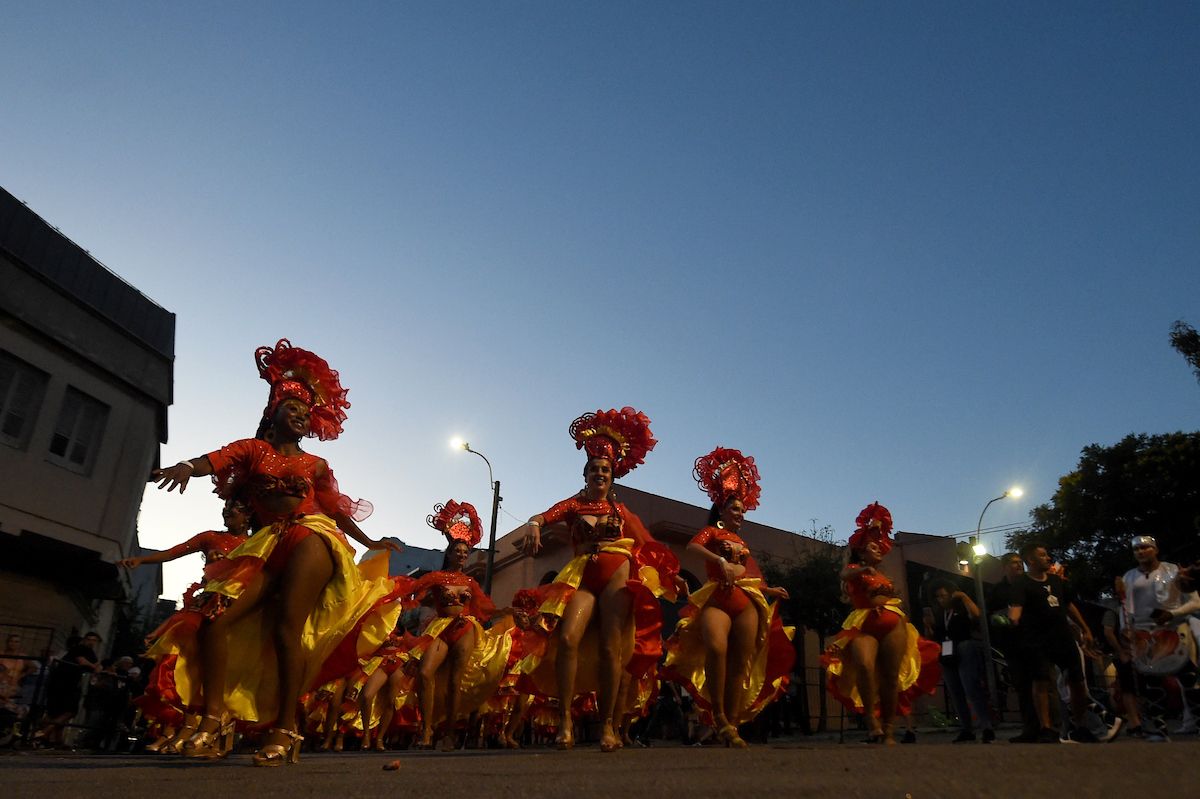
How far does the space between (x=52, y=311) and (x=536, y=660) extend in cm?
1777

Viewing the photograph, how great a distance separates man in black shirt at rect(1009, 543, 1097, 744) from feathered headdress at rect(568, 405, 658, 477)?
12.6 feet

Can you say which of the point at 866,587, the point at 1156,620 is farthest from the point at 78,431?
the point at 1156,620

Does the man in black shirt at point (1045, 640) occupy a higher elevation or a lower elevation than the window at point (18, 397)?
lower

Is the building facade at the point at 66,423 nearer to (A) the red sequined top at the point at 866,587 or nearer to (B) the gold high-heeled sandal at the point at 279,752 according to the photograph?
(B) the gold high-heeled sandal at the point at 279,752

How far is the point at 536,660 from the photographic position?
6484 mm

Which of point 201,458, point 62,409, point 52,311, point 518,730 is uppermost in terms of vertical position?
point 52,311

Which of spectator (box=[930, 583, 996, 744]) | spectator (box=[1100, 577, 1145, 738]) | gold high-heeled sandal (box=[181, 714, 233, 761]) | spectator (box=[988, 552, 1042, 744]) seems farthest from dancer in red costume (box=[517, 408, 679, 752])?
spectator (box=[1100, 577, 1145, 738])

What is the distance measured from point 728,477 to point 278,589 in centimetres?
404

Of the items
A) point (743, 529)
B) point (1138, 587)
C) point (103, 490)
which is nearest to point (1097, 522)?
point (743, 529)

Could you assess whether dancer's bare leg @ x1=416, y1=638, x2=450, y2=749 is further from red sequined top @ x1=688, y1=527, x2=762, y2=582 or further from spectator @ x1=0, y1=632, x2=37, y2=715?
spectator @ x1=0, y1=632, x2=37, y2=715

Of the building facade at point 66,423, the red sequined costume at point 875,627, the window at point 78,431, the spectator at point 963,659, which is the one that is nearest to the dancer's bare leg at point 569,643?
the red sequined costume at point 875,627

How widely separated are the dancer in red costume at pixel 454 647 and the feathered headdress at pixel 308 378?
14.0 ft

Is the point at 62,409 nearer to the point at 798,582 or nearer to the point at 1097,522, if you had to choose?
the point at 798,582

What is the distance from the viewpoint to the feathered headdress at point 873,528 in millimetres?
7652
